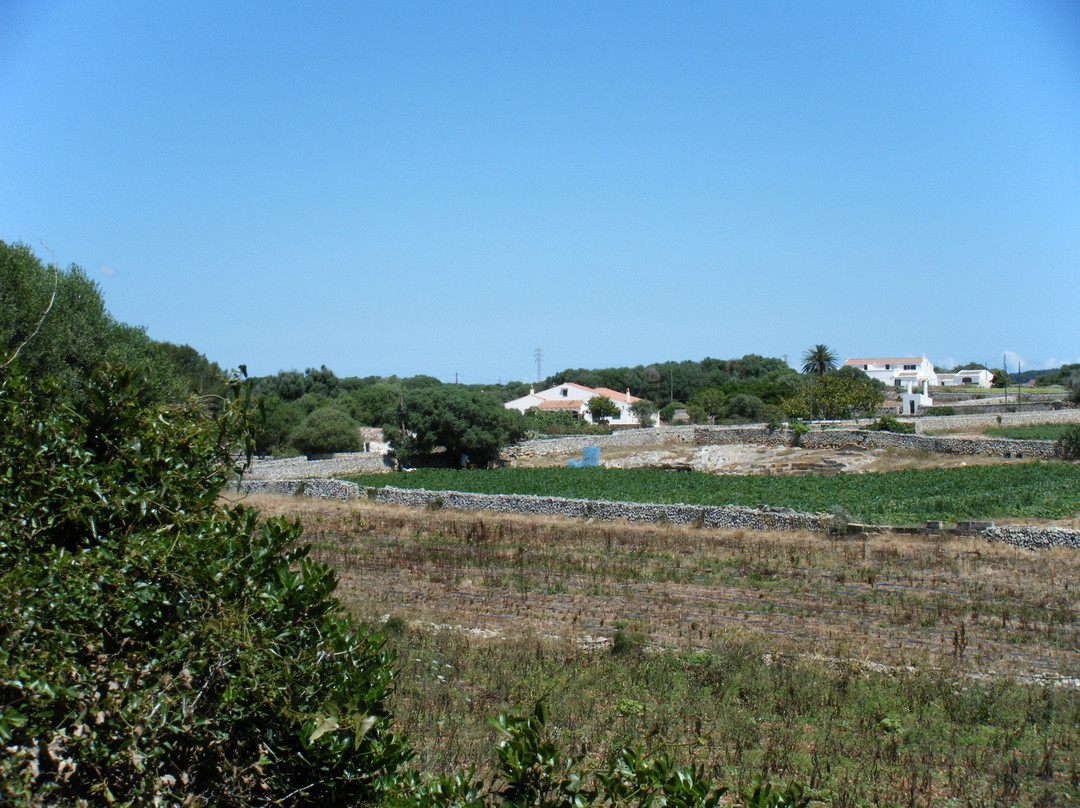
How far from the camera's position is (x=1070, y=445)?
38.0m

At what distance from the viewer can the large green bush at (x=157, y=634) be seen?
3.14 m

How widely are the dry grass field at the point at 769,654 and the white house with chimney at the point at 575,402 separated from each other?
2095 inches

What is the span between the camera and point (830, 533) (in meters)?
22.0

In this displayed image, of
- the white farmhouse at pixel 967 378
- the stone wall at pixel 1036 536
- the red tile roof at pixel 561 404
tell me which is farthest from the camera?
the white farmhouse at pixel 967 378

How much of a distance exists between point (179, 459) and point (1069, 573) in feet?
61.7

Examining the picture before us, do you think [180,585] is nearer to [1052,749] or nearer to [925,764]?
[925,764]

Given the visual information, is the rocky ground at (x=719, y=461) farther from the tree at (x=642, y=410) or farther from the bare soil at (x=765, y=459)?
the tree at (x=642, y=410)

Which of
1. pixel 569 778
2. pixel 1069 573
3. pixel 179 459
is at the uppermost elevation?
pixel 179 459

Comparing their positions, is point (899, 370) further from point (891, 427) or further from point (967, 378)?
point (891, 427)

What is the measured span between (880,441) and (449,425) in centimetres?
2670

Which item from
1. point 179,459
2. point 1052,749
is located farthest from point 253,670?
point 1052,749

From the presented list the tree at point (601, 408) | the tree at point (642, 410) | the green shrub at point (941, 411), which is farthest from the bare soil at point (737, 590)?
the tree at point (601, 408)

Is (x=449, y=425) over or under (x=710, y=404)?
under

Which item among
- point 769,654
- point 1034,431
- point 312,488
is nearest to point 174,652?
point 769,654
